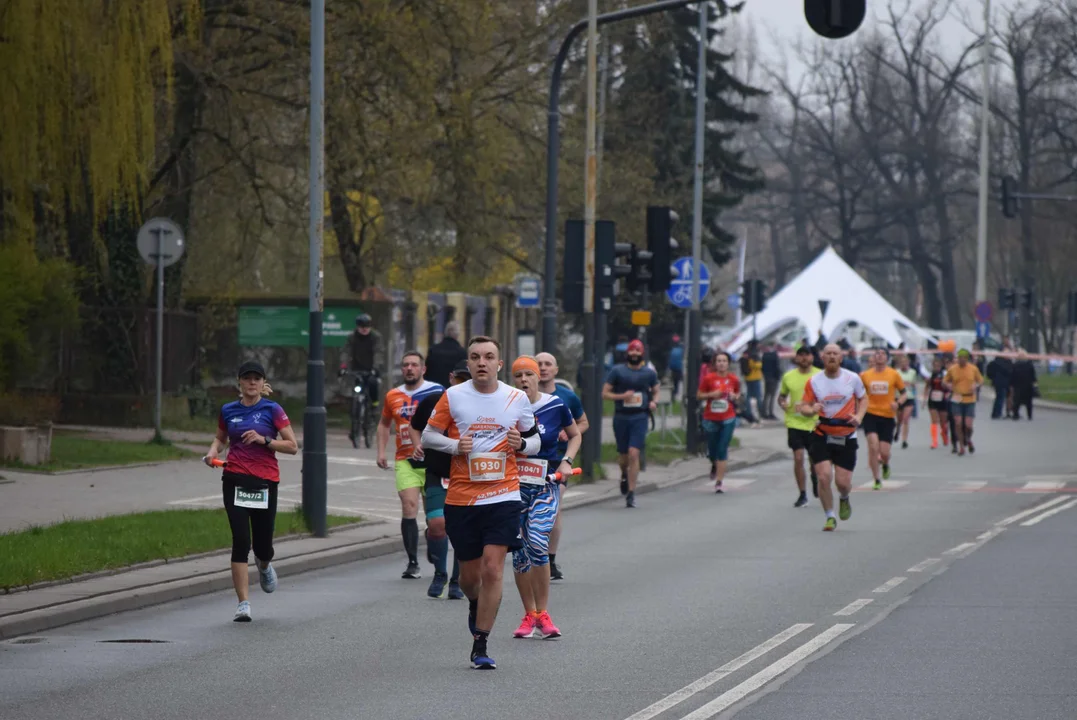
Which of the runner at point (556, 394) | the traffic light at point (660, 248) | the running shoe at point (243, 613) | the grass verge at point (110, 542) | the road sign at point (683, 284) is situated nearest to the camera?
the running shoe at point (243, 613)

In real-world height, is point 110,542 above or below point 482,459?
below

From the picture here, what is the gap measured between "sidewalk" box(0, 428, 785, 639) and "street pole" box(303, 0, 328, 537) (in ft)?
1.20

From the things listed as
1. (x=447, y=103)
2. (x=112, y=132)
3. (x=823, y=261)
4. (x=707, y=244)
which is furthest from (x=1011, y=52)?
(x=112, y=132)

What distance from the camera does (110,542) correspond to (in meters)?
14.5

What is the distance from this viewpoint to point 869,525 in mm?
19250

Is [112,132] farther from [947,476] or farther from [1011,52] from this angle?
[1011,52]

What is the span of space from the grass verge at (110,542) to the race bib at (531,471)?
11.4 ft

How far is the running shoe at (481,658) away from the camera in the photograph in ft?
32.3

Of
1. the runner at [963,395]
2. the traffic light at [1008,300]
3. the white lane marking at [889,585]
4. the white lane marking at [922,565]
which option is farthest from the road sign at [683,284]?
the traffic light at [1008,300]

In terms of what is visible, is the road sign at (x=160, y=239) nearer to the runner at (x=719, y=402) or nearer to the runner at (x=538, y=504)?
the runner at (x=719, y=402)

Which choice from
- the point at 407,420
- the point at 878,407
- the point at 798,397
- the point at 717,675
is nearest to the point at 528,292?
the point at 878,407

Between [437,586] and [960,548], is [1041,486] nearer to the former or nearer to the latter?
[960,548]

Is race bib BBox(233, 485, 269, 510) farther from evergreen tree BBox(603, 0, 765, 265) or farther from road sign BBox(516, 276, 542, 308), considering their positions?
evergreen tree BBox(603, 0, 765, 265)

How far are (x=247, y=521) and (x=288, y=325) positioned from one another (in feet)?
68.6
